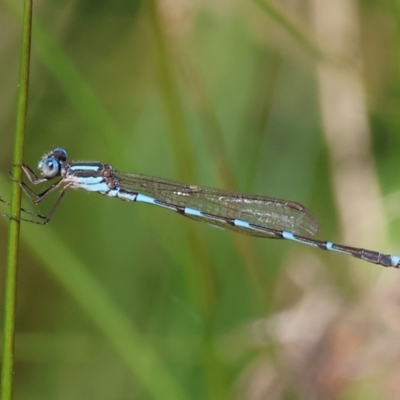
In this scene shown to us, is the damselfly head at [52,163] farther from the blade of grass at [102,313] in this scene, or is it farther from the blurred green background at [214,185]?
the blade of grass at [102,313]

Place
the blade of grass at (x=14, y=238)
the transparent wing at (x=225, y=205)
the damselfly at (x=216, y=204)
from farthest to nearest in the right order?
the transparent wing at (x=225, y=205), the damselfly at (x=216, y=204), the blade of grass at (x=14, y=238)

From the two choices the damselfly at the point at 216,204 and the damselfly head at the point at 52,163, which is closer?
the damselfly head at the point at 52,163

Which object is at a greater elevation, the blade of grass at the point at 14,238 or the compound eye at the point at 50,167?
the compound eye at the point at 50,167

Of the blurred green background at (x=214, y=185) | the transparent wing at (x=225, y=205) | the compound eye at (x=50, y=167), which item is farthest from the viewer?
the blurred green background at (x=214, y=185)

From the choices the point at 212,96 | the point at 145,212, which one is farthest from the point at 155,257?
the point at 212,96

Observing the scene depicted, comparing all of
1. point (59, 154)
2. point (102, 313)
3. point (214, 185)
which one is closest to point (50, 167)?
point (59, 154)

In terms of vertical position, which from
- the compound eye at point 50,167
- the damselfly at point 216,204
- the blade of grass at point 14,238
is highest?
the damselfly at point 216,204

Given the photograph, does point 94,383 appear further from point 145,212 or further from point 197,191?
point 197,191

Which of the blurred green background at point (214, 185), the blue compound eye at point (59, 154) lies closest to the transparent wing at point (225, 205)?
the blurred green background at point (214, 185)
